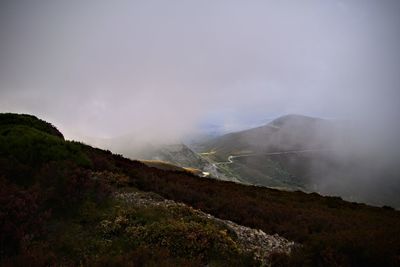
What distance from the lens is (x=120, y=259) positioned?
9453 mm

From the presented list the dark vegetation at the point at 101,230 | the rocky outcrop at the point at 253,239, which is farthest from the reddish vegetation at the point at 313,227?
the rocky outcrop at the point at 253,239

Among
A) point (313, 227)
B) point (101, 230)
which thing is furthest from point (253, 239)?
point (101, 230)

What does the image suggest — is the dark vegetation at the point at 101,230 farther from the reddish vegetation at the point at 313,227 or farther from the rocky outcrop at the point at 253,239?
the rocky outcrop at the point at 253,239

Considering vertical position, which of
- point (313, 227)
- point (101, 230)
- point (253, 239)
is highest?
point (313, 227)

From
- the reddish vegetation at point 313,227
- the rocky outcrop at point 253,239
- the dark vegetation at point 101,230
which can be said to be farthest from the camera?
the rocky outcrop at point 253,239

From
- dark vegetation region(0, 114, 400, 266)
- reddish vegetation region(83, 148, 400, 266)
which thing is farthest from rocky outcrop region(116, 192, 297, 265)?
reddish vegetation region(83, 148, 400, 266)

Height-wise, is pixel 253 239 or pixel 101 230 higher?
pixel 101 230

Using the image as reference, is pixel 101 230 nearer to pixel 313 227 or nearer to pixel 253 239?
pixel 253 239

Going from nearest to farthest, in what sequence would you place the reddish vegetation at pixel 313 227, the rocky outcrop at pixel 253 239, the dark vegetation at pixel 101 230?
the dark vegetation at pixel 101 230 → the reddish vegetation at pixel 313 227 → the rocky outcrop at pixel 253 239

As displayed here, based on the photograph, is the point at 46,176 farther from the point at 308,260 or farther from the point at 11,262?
the point at 308,260

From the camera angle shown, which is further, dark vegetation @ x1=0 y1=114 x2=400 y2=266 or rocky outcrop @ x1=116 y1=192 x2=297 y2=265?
rocky outcrop @ x1=116 y1=192 x2=297 y2=265

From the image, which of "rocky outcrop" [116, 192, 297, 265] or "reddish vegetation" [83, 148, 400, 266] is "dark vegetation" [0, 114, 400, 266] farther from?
"rocky outcrop" [116, 192, 297, 265]

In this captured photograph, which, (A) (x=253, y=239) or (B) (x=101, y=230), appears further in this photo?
(A) (x=253, y=239)

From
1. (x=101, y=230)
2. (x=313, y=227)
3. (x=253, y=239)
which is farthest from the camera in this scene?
(x=313, y=227)
